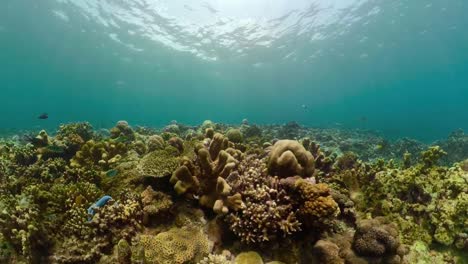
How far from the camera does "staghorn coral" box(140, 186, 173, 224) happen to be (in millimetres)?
4395

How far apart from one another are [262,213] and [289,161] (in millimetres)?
1133

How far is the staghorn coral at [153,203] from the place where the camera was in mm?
4395

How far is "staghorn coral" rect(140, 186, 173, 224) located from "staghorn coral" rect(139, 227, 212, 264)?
510mm

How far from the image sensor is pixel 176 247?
3721mm

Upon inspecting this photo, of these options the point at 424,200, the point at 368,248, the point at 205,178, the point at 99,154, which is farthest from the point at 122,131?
the point at 424,200

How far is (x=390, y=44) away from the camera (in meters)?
46.7

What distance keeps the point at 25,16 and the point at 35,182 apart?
134 ft

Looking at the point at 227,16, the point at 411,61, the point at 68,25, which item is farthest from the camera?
the point at 411,61

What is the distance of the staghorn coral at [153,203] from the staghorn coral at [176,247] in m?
0.51

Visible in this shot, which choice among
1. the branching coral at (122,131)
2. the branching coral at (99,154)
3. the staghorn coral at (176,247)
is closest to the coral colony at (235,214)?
the staghorn coral at (176,247)

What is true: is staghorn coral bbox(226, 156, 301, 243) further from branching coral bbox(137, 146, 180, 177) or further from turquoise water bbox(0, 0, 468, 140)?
turquoise water bbox(0, 0, 468, 140)

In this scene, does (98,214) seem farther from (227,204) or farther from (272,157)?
(272,157)

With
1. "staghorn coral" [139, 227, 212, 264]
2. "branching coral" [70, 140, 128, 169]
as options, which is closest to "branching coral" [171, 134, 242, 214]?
"staghorn coral" [139, 227, 212, 264]

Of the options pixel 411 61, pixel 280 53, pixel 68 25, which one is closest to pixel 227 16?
pixel 280 53
